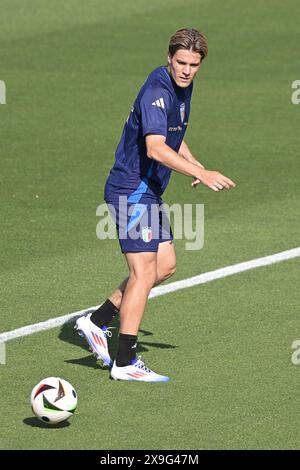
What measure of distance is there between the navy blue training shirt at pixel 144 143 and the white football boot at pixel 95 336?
38.6 inches

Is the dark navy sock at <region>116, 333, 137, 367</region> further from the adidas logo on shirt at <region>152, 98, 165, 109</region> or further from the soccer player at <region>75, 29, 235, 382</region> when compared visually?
the adidas logo on shirt at <region>152, 98, 165, 109</region>

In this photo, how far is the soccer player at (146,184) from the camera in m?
9.41

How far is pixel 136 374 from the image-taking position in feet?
31.1

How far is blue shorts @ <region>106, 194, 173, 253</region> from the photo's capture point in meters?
9.68

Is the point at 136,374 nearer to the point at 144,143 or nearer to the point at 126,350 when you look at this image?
the point at 126,350

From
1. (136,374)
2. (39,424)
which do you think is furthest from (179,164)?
(39,424)

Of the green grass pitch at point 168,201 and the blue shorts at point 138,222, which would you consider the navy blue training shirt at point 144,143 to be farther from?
the green grass pitch at point 168,201

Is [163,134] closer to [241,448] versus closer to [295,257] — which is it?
[241,448]

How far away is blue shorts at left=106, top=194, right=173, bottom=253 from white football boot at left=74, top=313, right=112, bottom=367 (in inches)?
27.9

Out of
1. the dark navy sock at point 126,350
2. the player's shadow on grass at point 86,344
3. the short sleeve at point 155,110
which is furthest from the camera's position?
the player's shadow on grass at point 86,344

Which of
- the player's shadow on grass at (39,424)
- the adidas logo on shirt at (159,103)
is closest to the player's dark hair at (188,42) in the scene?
the adidas logo on shirt at (159,103)

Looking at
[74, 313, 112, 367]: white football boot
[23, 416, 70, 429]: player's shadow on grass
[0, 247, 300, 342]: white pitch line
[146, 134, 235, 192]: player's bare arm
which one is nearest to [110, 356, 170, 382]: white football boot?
[74, 313, 112, 367]: white football boot
